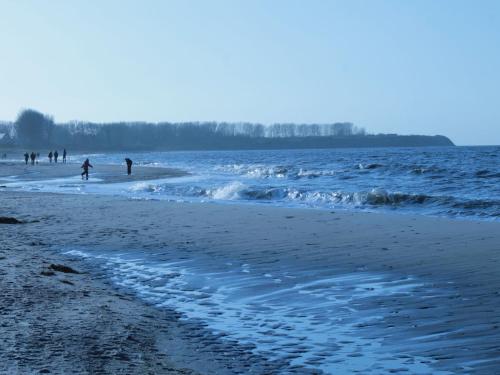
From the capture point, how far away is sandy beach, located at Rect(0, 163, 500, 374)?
5.61 m

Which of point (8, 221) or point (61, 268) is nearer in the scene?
point (61, 268)

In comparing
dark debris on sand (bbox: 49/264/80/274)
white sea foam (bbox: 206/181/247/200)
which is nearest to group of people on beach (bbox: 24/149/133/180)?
white sea foam (bbox: 206/181/247/200)

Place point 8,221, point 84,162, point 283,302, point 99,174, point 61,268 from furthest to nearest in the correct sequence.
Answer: point 99,174 < point 84,162 < point 8,221 < point 61,268 < point 283,302

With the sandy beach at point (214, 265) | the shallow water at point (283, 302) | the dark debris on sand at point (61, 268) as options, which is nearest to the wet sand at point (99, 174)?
the sandy beach at point (214, 265)

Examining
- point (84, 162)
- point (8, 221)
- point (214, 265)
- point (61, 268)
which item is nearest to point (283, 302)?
point (214, 265)

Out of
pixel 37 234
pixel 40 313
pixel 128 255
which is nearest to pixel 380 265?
pixel 128 255

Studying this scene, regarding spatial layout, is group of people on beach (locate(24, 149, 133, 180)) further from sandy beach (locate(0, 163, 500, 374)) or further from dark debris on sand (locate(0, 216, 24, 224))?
dark debris on sand (locate(0, 216, 24, 224))

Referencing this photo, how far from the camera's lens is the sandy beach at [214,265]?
5.61 meters

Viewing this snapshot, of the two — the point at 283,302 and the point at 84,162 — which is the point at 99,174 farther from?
the point at 283,302

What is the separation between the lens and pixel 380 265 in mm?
10219

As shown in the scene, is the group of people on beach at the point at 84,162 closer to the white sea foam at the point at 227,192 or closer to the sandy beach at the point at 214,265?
the white sea foam at the point at 227,192

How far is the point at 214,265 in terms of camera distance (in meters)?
10.6

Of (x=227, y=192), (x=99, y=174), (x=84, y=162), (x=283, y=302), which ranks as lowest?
(x=99, y=174)

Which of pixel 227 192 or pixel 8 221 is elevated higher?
pixel 227 192
